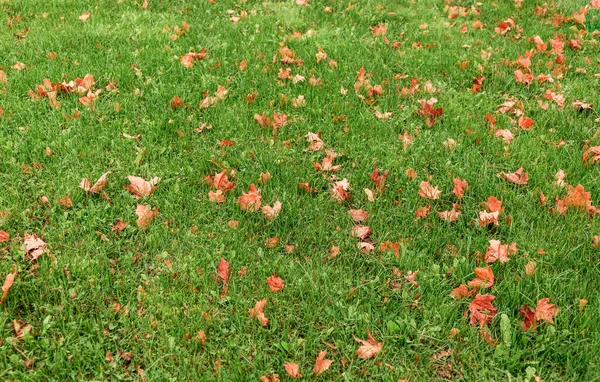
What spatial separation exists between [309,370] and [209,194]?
4.24ft

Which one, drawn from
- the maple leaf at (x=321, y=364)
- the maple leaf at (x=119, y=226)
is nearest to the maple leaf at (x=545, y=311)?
the maple leaf at (x=321, y=364)

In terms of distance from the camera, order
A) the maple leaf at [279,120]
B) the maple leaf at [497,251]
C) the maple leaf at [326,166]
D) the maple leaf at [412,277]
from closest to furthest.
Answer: the maple leaf at [412,277] → the maple leaf at [497,251] → the maple leaf at [326,166] → the maple leaf at [279,120]

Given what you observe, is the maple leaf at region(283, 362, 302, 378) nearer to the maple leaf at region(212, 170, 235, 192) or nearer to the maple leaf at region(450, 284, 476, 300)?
the maple leaf at region(450, 284, 476, 300)

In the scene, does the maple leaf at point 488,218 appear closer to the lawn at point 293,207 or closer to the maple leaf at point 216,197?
the lawn at point 293,207

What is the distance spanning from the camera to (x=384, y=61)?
4.92 m

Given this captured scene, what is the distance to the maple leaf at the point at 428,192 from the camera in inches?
124

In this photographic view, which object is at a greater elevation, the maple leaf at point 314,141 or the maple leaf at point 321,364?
the maple leaf at point 314,141

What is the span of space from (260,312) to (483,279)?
111 centimetres

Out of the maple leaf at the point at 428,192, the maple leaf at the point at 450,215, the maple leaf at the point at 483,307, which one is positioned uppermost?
the maple leaf at the point at 428,192

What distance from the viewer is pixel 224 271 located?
2.64 metres

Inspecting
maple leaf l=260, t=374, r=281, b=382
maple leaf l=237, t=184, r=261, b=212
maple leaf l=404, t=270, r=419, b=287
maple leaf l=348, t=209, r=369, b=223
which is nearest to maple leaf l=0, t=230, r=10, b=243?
maple leaf l=237, t=184, r=261, b=212

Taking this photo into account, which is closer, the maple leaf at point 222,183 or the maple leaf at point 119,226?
the maple leaf at point 119,226

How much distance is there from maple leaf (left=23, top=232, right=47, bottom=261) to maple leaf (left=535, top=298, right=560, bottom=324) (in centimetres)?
245

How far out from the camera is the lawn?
7.57ft
